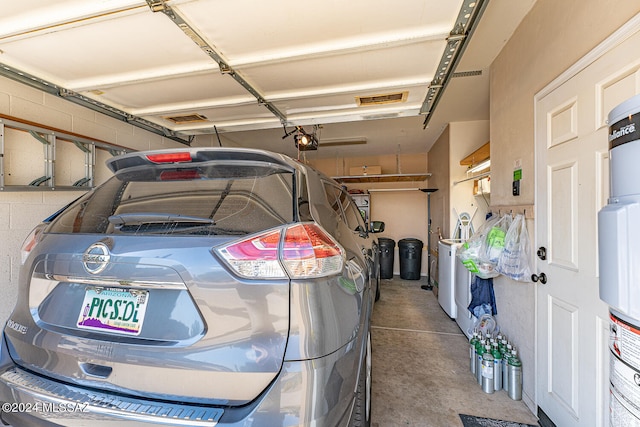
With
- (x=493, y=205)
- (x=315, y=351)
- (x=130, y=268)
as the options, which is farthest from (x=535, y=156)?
(x=130, y=268)

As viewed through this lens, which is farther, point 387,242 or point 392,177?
point 387,242

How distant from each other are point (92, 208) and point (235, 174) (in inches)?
28.0

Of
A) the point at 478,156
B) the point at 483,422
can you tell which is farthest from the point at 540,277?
the point at 478,156

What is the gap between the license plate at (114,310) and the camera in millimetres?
A: 949

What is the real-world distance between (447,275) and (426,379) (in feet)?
6.48

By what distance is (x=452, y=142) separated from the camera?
4.66 m

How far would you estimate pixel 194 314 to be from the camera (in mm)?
911

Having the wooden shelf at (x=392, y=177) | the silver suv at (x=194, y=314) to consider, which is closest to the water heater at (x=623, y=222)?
the silver suv at (x=194, y=314)

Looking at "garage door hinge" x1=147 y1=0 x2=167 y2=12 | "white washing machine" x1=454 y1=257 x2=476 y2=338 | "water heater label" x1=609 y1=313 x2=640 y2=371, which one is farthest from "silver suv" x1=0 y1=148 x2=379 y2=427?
"white washing machine" x1=454 y1=257 x2=476 y2=338

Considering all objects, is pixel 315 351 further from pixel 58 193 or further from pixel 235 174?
pixel 58 193

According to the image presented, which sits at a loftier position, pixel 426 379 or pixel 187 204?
pixel 187 204

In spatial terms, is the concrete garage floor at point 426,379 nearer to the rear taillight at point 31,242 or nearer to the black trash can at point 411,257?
the rear taillight at point 31,242

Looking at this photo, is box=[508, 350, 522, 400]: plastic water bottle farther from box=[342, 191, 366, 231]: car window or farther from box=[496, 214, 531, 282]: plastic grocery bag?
box=[342, 191, 366, 231]: car window

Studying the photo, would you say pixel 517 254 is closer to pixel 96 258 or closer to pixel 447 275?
pixel 447 275
